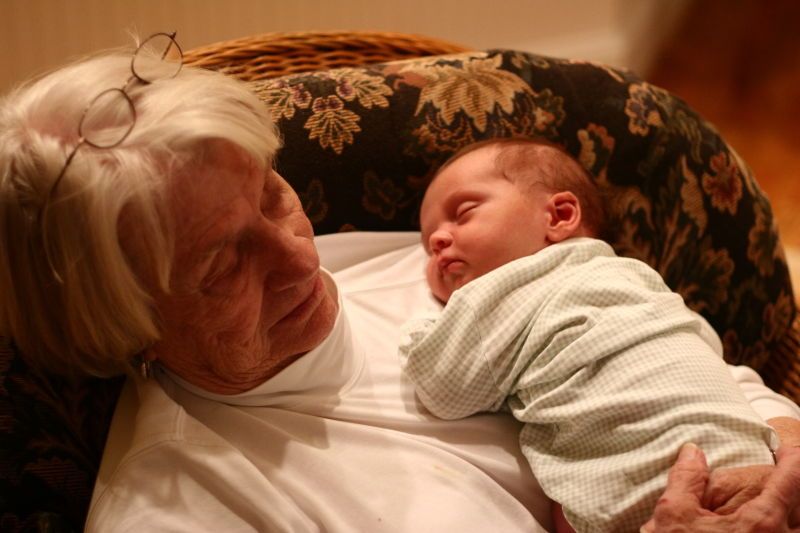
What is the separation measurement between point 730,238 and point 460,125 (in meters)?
Answer: 0.54

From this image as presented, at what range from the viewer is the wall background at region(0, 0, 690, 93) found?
2.23 m

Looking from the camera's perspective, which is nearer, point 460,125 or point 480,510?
point 480,510

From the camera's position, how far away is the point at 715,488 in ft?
3.00

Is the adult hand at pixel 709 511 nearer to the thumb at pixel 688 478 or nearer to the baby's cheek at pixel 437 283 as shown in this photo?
the thumb at pixel 688 478

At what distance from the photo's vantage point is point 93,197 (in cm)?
83

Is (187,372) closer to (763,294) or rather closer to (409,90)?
(409,90)

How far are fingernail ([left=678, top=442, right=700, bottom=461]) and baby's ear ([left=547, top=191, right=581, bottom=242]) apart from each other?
0.40m

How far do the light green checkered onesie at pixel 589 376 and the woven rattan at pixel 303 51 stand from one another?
2.01 feet

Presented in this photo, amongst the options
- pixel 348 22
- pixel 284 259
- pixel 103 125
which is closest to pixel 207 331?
pixel 284 259

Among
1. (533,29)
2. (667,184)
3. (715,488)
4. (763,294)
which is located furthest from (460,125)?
(533,29)

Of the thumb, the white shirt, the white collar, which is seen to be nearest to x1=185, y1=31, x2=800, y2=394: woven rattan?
the white shirt


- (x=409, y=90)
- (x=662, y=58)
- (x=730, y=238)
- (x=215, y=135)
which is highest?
(x=215, y=135)

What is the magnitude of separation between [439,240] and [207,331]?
43 cm

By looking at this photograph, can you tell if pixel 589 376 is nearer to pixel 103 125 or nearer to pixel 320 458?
pixel 320 458
